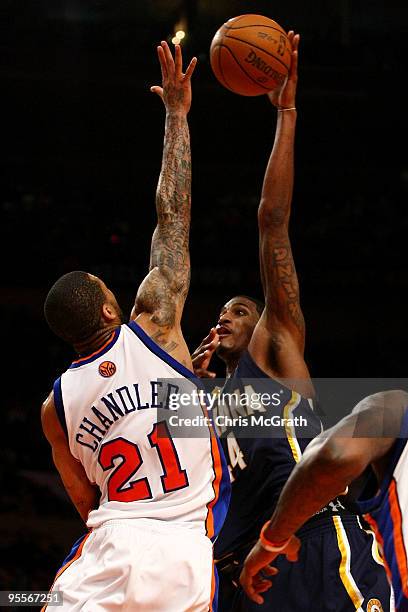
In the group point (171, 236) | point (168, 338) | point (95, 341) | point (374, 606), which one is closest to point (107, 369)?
point (95, 341)

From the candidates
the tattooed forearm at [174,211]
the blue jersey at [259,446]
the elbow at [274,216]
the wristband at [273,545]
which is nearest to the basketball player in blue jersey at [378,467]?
the wristband at [273,545]

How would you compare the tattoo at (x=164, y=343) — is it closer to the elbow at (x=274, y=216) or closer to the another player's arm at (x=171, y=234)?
the another player's arm at (x=171, y=234)

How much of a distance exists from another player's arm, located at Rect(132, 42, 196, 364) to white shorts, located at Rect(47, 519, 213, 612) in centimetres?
63

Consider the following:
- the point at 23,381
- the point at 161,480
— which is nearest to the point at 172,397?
the point at 161,480

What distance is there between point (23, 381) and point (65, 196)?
2.52 meters

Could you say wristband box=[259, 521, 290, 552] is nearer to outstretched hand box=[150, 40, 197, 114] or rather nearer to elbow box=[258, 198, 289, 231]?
elbow box=[258, 198, 289, 231]

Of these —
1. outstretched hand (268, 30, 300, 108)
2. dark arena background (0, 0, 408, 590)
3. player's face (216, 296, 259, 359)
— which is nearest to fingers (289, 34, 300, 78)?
outstretched hand (268, 30, 300, 108)

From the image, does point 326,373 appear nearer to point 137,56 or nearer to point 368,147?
point 368,147

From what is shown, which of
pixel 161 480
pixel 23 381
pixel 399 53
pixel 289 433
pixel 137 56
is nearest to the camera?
pixel 161 480

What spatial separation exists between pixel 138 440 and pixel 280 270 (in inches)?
49.0

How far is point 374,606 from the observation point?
3.20 m

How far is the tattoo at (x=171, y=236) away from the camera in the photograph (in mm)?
3082

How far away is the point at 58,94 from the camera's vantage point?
33.6 ft

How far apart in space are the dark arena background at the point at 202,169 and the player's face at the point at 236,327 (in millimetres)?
4636
